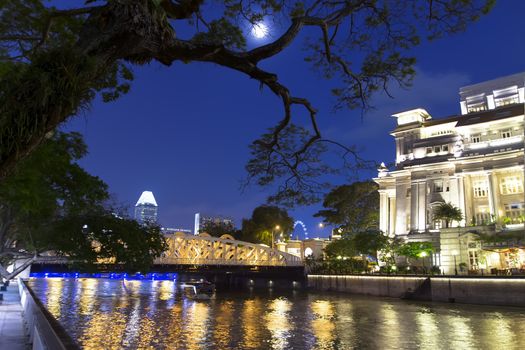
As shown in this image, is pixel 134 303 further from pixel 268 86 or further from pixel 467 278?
pixel 268 86

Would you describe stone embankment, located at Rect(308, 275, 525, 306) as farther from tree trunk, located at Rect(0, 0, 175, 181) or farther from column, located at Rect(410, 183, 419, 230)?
tree trunk, located at Rect(0, 0, 175, 181)

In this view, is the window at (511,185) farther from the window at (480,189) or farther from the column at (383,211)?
the column at (383,211)

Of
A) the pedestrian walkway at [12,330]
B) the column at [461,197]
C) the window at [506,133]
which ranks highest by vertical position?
the window at [506,133]

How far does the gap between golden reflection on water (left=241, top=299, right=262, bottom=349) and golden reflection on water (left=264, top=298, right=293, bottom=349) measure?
2.53 ft

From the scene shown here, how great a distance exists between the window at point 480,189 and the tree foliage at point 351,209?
16251mm

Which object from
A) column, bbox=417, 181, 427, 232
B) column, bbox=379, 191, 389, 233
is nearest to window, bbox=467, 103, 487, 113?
column, bbox=417, 181, 427, 232

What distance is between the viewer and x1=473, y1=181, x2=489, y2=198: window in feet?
214

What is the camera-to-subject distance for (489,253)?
56.5m

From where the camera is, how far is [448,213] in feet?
200

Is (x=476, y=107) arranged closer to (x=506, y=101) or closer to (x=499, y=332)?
(x=506, y=101)

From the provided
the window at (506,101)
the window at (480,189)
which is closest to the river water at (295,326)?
the window at (480,189)

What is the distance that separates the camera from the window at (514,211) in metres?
60.3

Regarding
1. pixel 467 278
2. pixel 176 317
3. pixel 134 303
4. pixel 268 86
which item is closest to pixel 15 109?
pixel 268 86

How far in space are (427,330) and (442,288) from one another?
72.1ft
